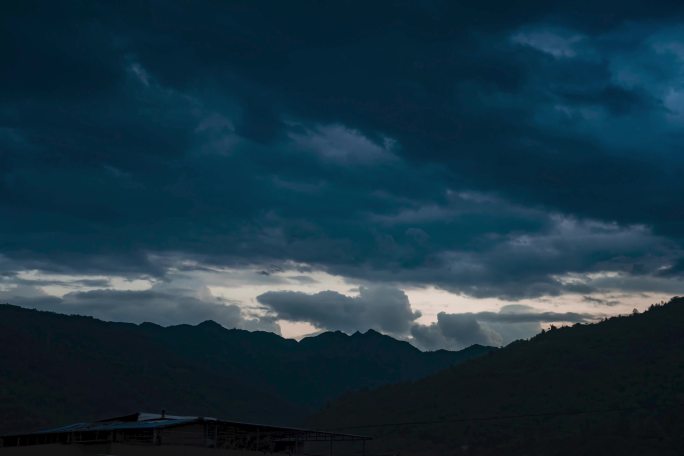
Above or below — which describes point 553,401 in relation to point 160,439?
above

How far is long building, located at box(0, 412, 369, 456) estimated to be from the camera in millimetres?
46656

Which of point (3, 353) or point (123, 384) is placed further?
point (123, 384)

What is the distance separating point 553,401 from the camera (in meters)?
137

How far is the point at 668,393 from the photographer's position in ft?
417

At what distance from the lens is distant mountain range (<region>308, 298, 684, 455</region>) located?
118 metres

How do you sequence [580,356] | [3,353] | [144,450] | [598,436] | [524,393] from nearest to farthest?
1. [144,450]
2. [598,436]
3. [524,393]
4. [580,356]
5. [3,353]

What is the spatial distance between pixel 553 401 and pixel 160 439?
328 feet

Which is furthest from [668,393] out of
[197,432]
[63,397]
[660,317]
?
[63,397]

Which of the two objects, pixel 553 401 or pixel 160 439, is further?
pixel 553 401

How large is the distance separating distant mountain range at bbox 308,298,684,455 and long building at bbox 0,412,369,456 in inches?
2560

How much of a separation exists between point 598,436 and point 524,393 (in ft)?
94.8

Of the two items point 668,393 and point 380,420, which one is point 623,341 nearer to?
point 668,393

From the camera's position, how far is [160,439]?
48.6 meters

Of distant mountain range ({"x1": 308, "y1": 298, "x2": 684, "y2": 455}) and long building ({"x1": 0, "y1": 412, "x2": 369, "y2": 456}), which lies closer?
long building ({"x1": 0, "y1": 412, "x2": 369, "y2": 456})
